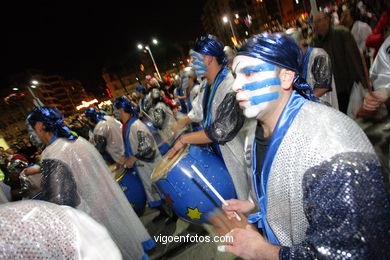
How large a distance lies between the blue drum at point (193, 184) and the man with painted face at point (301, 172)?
Result: 832 millimetres

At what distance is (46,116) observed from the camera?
273 cm

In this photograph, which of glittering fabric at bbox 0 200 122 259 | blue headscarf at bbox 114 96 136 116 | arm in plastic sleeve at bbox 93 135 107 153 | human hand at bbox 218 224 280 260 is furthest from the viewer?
arm in plastic sleeve at bbox 93 135 107 153

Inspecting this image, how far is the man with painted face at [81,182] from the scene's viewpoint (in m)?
2.40

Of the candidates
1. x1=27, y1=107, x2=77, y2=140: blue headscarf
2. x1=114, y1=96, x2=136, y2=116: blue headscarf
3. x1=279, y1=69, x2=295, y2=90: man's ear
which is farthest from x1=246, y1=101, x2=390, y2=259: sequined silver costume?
x1=114, y1=96, x2=136, y2=116: blue headscarf

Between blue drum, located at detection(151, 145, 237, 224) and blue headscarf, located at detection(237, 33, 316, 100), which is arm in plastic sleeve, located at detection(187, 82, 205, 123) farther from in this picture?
blue headscarf, located at detection(237, 33, 316, 100)

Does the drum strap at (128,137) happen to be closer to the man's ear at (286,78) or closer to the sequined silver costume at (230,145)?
the sequined silver costume at (230,145)

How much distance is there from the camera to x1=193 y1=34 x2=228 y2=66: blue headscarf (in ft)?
9.29

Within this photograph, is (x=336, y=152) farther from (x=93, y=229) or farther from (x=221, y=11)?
(x=221, y=11)

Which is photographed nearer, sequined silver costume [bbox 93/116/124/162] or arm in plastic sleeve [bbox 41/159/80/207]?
arm in plastic sleeve [bbox 41/159/80/207]

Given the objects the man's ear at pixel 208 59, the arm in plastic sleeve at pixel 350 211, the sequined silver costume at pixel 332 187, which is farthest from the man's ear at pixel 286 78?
the man's ear at pixel 208 59

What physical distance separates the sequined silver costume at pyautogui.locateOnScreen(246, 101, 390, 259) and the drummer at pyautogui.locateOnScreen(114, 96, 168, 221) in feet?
10.9

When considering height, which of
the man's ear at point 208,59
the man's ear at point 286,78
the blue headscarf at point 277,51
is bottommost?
the man's ear at point 286,78

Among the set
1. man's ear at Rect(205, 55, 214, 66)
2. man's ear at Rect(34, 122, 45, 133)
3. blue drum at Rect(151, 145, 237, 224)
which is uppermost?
man's ear at Rect(205, 55, 214, 66)

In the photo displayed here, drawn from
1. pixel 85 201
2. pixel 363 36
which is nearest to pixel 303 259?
pixel 85 201
